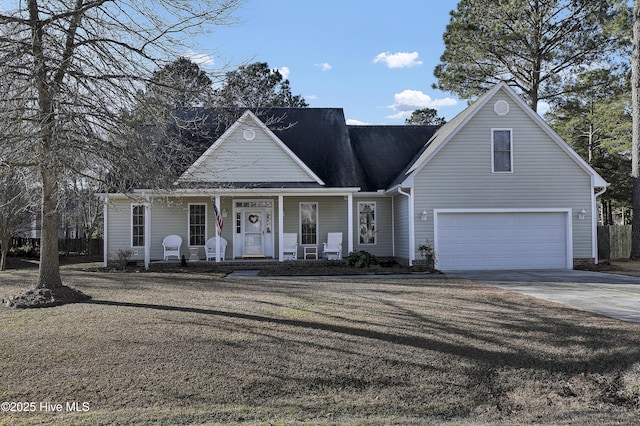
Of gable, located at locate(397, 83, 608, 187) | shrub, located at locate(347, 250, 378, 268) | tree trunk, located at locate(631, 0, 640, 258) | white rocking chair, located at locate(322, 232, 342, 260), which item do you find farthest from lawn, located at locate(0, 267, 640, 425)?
tree trunk, located at locate(631, 0, 640, 258)

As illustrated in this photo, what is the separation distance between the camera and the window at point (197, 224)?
62.6ft

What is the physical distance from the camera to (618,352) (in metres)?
6.45

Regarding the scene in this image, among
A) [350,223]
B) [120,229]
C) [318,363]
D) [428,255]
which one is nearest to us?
[318,363]

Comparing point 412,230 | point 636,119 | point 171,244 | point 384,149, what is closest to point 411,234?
point 412,230

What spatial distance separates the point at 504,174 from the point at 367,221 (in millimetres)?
5402

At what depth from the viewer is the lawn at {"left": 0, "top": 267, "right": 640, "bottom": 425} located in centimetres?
499

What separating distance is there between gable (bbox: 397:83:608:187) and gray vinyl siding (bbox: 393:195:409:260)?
133 centimetres

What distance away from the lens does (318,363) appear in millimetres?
6121

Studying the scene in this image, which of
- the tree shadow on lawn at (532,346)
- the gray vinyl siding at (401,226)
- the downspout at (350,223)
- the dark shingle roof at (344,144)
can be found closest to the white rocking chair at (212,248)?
the dark shingle roof at (344,144)

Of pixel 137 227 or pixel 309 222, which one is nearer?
pixel 137 227

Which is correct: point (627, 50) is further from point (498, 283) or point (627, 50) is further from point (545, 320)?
point (545, 320)

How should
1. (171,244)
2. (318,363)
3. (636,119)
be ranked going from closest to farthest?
(318,363) → (171,244) → (636,119)

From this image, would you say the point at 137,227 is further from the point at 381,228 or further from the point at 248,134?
the point at 381,228

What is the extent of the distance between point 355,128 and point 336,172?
440 centimetres
